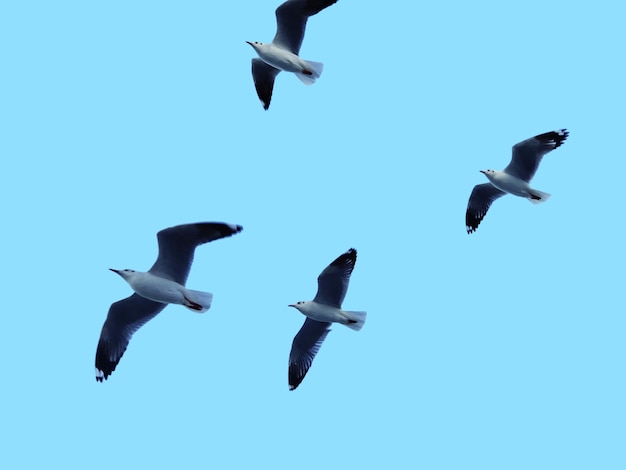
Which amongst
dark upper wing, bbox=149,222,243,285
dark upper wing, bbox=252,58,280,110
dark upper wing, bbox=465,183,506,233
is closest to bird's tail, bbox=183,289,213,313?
dark upper wing, bbox=149,222,243,285

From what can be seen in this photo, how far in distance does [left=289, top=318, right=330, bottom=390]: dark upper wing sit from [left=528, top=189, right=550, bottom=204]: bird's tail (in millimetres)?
3873

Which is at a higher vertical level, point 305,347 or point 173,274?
point 173,274

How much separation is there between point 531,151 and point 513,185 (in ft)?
1.98

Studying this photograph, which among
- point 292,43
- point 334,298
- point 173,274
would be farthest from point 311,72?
point 173,274

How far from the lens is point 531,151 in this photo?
53.7 feet

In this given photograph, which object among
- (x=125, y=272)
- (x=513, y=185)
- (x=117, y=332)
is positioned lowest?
(x=117, y=332)

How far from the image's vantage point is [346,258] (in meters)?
14.7

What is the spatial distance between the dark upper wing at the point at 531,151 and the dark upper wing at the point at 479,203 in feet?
4.28

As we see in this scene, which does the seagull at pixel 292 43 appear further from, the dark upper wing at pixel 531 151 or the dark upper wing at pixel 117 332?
the dark upper wing at pixel 117 332

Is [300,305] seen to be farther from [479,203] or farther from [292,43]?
[479,203]

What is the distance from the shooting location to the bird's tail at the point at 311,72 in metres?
16.0

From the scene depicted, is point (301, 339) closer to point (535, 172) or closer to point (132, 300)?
point (132, 300)

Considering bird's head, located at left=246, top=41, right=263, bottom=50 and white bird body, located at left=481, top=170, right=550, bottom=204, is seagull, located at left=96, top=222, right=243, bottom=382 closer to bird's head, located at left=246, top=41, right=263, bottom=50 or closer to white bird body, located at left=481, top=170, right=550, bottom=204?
bird's head, located at left=246, top=41, right=263, bottom=50

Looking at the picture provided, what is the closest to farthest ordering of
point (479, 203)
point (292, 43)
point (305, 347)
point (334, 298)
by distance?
point (334, 298)
point (305, 347)
point (292, 43)
point (479, 203)
